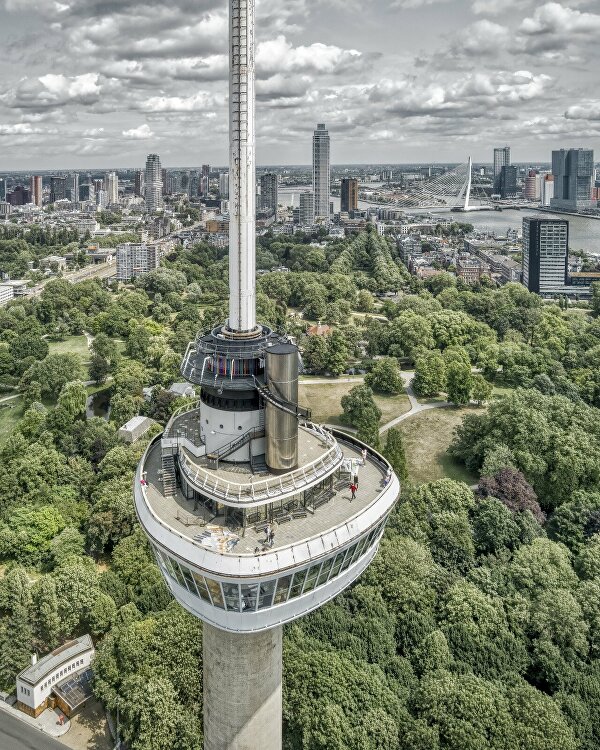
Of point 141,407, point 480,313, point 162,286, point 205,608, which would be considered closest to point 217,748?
Answer: point 205,608

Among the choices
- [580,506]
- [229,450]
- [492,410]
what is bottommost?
[580,506]

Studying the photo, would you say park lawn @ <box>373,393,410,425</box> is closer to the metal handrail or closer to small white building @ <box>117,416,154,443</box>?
small white building @ <box>117,416,154,443</box>

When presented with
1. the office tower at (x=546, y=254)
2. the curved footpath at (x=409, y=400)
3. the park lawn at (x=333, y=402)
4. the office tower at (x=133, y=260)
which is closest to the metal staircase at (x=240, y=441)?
the curved footpath at (x=409, y=400)

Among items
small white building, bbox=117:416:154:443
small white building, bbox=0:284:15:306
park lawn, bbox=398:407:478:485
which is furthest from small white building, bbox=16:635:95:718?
small white building, bbox=0:284:15:306

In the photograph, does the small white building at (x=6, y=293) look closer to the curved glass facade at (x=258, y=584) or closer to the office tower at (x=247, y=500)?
the office tower at (x=247, y=500)

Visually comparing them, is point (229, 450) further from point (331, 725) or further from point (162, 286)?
point (162, 286)

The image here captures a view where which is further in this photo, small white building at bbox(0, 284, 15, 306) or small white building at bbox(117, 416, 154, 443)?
small white building at bbox(0, 284, 15, 306)
